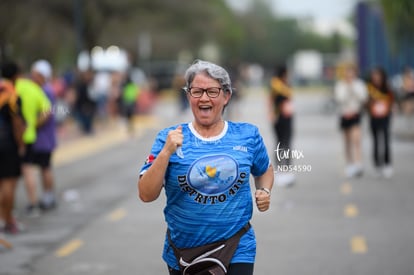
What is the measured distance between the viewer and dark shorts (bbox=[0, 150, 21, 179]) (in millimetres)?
11109

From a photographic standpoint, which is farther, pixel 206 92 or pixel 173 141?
pixel 206 92

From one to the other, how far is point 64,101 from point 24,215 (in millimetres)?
19049

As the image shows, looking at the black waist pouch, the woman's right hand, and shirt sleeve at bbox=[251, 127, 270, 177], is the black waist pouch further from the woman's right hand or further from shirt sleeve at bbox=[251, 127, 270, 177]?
the woman's right hand

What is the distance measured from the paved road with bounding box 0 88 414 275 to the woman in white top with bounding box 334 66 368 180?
0.32 m

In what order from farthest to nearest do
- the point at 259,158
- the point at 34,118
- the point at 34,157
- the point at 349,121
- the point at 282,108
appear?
the point at 349,121 → the point at 282,108 → the point at 34,157 → the point at 34,118 → the point at 259,158

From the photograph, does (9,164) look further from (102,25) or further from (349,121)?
(102,25)

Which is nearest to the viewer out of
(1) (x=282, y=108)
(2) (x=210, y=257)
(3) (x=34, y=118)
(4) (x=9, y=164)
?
(2) (x=210, y=257)

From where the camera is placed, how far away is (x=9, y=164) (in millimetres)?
11148

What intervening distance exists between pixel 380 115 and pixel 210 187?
1196 cm

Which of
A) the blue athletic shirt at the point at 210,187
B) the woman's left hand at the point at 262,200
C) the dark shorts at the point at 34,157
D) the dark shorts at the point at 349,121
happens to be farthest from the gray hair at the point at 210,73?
the dark shorts at the point at 349,121

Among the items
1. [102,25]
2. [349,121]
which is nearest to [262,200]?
[349,121]

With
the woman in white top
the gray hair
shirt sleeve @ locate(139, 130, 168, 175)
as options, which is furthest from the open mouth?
the woman in white top

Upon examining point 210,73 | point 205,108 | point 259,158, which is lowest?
point 259,158

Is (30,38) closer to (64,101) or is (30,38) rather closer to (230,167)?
Result: (64,101)
